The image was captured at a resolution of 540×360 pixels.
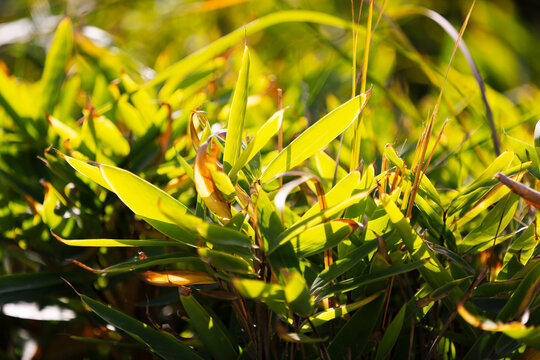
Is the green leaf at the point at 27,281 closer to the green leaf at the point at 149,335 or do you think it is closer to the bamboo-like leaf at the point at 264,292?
the green leaf at the point at 149,335

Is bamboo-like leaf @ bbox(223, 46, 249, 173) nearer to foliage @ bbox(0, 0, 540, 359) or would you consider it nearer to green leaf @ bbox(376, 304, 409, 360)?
foliage @ bbox(0, 0, 540, 359)

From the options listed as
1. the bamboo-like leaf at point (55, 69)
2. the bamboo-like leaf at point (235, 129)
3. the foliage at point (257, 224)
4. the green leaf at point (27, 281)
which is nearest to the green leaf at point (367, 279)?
the foliage at point (257, 224)

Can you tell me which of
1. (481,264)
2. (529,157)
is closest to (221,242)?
(481,264)

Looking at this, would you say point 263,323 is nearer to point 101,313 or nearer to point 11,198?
point 101,313

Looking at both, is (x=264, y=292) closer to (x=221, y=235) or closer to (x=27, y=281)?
(x=221, y=235)

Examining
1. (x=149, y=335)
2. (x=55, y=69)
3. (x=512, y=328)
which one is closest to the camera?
(x=512, y=328)

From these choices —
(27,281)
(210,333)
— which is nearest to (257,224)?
(210,333)
